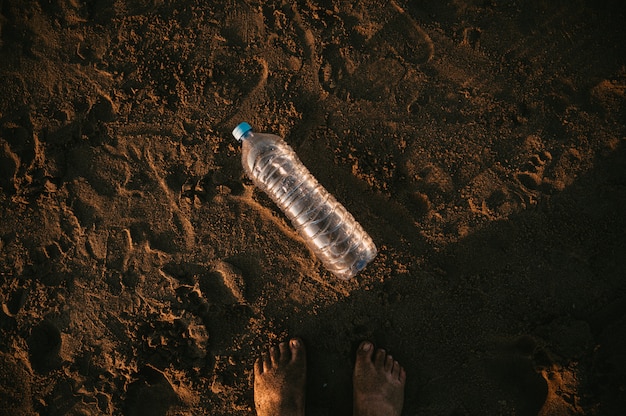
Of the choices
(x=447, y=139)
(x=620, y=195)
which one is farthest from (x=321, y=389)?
(x=620, y=195)

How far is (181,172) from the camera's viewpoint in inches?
101

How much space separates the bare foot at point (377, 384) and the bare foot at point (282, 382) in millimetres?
409

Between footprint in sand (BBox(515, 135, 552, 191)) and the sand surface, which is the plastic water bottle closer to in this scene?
the sand surface

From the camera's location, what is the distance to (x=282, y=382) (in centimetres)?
247

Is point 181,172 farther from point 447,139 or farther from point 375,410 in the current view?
point 375,410

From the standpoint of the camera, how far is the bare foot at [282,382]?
97.3 inches

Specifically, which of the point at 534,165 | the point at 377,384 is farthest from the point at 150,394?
the point at 534,165

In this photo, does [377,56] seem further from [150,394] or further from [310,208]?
[150,394]

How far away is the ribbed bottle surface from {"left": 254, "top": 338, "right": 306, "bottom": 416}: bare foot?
2.18ft

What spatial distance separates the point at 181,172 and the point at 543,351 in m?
2.86

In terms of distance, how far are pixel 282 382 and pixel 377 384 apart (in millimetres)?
670

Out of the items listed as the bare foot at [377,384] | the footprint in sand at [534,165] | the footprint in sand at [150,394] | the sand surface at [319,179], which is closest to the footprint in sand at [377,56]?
the sand surface at [319,179]

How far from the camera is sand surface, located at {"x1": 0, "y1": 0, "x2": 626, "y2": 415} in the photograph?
2461 mm

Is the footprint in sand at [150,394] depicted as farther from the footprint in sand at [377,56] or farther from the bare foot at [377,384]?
the footprint in sand at [377,56]
